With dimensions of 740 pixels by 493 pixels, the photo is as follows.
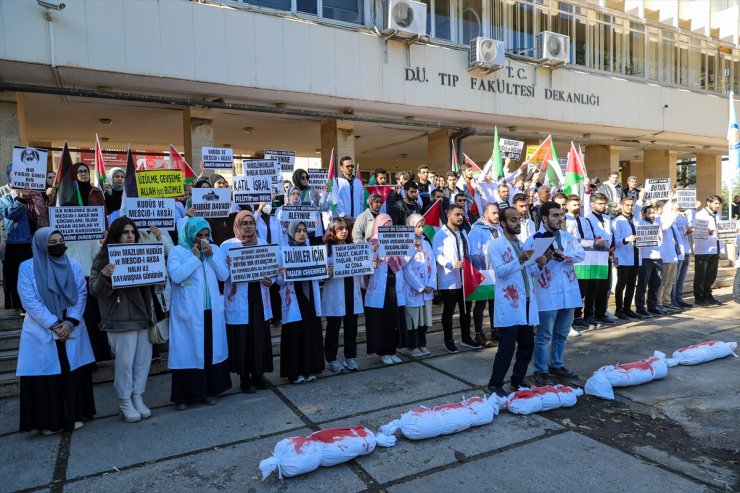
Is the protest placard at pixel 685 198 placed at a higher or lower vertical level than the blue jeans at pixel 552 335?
higher

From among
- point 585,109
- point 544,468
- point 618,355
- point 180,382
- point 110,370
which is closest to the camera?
point 544,468

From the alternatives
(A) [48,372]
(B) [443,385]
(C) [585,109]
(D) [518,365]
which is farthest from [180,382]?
(C) [585,109]

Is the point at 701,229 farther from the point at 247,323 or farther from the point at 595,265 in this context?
the point at 247,323

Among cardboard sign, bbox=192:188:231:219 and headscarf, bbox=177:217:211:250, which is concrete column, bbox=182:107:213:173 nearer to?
cardboard sign, bbox=192:188:231:219

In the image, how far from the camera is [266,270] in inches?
213

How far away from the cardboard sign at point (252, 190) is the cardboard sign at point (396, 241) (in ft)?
6.20

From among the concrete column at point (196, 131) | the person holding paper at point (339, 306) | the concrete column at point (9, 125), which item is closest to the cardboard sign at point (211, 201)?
the person holding paper at point (339, 306)

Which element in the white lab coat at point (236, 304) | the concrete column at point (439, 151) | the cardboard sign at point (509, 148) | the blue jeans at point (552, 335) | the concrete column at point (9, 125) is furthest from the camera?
the concrete column at point (439, 151)

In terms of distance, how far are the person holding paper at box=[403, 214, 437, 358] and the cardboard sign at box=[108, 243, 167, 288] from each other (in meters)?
2.97

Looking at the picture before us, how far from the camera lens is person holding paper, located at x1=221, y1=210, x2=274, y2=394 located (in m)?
5.35

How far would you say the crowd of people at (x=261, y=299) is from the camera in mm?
4484

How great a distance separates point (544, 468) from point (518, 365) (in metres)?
1.53

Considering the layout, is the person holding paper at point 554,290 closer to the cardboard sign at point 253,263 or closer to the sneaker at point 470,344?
the sneaker at point 470,344

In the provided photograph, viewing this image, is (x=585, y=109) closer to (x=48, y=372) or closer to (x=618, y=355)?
(x=618, y=355)
